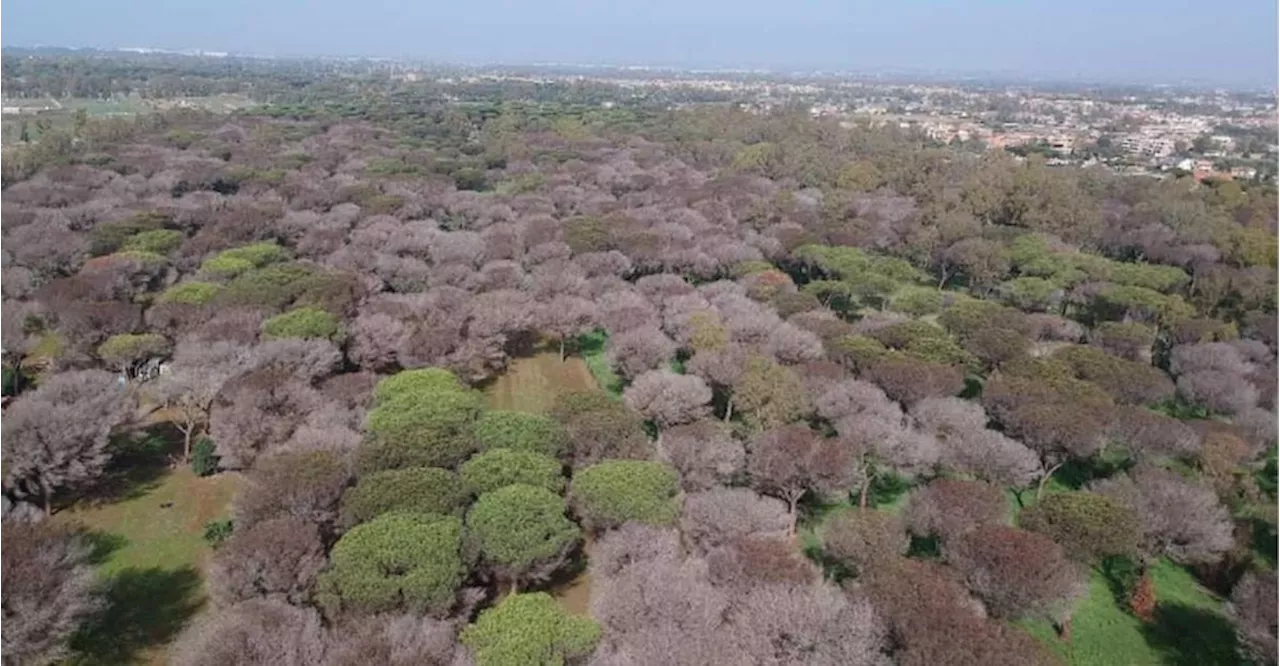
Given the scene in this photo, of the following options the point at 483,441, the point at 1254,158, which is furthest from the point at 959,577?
the point at 1254,158

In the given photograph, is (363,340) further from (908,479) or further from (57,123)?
(57,123)

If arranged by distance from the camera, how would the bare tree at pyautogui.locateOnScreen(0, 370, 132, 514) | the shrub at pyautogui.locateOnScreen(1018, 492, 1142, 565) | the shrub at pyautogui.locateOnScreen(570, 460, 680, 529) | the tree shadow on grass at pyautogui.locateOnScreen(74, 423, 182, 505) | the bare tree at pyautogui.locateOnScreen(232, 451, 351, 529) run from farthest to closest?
1. the tree shadow on grass at pyautogui.locateOnScreen(74, 423, 182, 505)
2. the bare tree at pyautogui.locateOnScreen(0, 370, 132, 514)
3. the shrub at pyautogui.locateOnScreen(570, 460, 680, 529)
4. the shrub at pyautogui.locateOnScreen(1018, 492, 1142, 565)
5. the bare tree at pyautogui.locateOnScreen(232, 451, 351, 529)

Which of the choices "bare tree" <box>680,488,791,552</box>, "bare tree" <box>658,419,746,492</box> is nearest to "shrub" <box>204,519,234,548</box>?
"bare tree" <box>658,419,746,492</box>

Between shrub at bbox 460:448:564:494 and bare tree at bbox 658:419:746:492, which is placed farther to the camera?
bare tree at bbox 658:419:746:492

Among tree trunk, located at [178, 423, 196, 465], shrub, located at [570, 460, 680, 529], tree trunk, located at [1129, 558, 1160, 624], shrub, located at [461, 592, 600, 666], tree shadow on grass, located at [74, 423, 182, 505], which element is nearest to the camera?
shrub, located at [461, 592, 600, 666]

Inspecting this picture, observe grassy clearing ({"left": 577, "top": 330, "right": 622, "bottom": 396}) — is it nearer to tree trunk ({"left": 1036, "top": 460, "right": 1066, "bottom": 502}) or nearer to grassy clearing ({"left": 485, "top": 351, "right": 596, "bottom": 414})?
grassy clearing ({"left": 485, "top": 351, "right": 596, "bottom": 414})

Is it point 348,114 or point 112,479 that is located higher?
point 348,114
